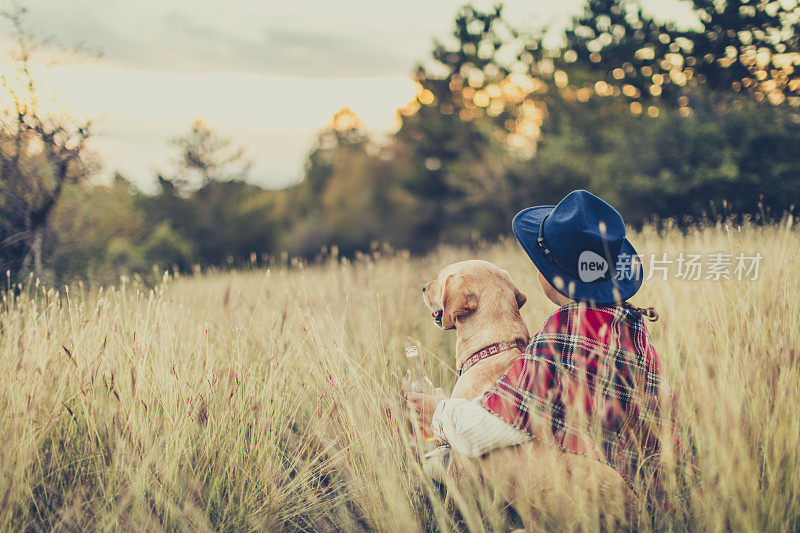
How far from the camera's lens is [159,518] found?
1.97 m

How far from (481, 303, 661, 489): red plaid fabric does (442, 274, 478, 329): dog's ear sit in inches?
18.3

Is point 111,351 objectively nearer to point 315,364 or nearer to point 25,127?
point 315,364

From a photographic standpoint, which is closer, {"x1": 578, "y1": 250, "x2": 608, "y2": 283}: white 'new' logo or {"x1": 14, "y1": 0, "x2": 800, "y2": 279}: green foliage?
{"x1": 578, "y1": 250, "x2": 608, "y2": 283}: white 'new' logo

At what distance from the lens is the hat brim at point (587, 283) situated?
178 centimetres

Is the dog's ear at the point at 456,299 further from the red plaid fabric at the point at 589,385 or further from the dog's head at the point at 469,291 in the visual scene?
the red plaid fabric at the point at 589,385

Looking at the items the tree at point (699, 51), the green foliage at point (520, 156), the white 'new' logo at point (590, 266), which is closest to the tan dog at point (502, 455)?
the white 'new' logo at point (590, 266)

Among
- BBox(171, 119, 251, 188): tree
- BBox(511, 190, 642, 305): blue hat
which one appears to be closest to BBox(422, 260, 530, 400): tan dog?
BBox(511, 190, 642, 305): blue hat

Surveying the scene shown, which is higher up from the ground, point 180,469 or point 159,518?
point 180,469

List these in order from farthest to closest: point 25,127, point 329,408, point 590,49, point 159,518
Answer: point 590,49, point 25,127, point 329,408, point 159,518

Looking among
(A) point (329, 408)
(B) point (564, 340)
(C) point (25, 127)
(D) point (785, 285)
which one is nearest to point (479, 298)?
(B) point (564, 340)

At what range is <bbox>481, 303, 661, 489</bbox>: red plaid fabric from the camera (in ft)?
5.63

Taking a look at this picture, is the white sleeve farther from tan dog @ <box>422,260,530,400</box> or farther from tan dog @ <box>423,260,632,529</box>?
tan dog @ <box>422,260,530,400</box>

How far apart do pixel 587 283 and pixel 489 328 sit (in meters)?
0.53

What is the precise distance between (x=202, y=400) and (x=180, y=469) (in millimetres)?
316
